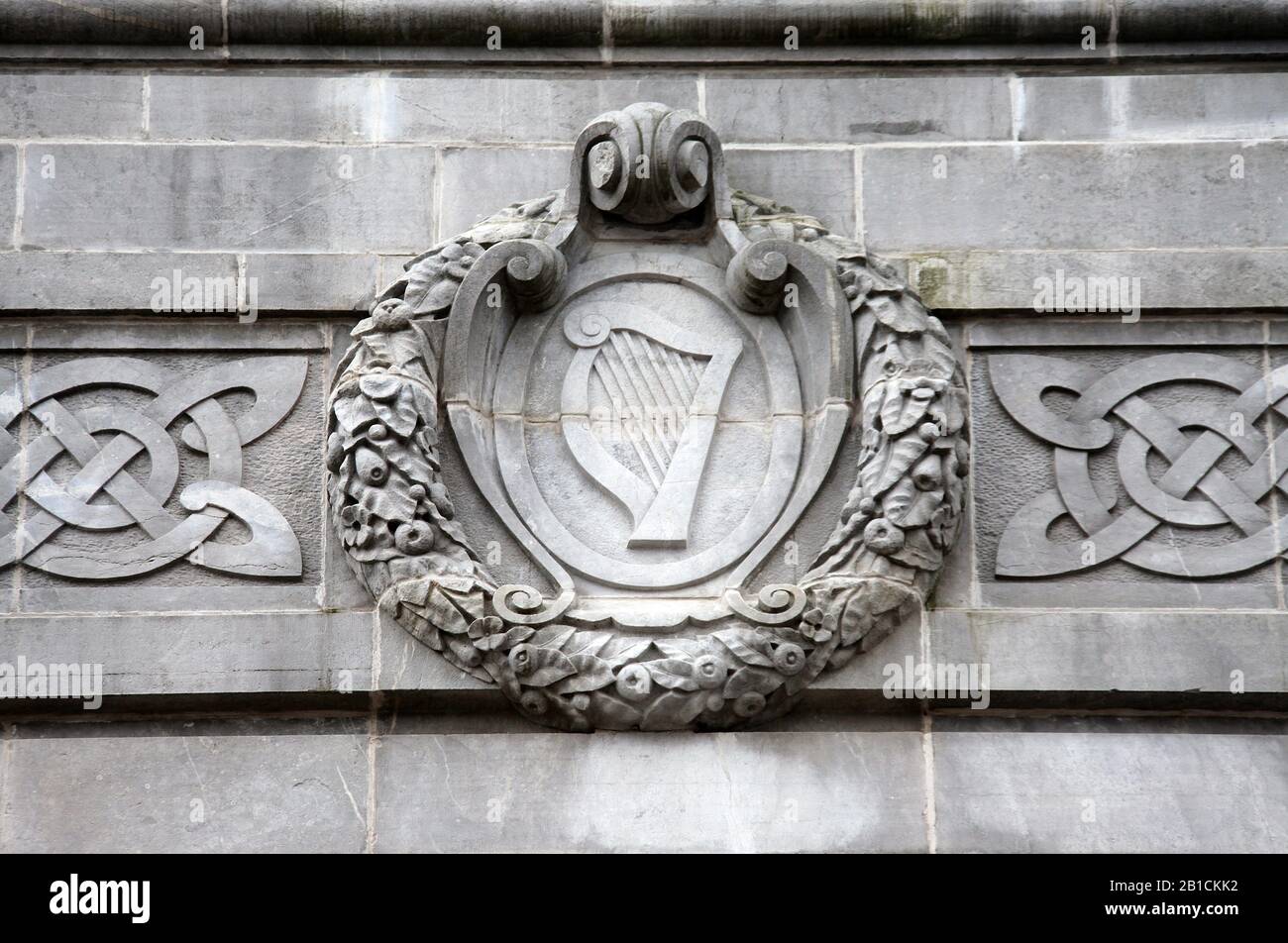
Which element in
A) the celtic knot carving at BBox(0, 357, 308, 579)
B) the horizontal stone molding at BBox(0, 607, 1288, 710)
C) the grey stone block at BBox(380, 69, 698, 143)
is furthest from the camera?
the grey stone block at BBox(380, 69, 698, 143)

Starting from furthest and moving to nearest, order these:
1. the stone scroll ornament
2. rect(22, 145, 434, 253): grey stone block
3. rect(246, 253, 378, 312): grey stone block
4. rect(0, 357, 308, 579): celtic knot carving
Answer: rect(22, 145, 434, 253): grey stone block < rect(246, 253, 378, 312): grey stone block < rect(0, 357, 308, 579): celtic knot carving < the stone scroll ornament

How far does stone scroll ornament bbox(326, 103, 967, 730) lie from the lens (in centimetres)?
787

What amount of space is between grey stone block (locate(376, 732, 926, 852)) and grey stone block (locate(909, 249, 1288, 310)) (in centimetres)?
177

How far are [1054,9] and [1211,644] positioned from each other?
2.58 meters

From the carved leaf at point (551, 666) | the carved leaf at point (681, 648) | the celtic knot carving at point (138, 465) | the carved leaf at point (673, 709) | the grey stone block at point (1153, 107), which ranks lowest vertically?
the carved leaf at point (673, 709)

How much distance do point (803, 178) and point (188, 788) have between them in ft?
10.6

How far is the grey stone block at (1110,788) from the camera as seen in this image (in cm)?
783

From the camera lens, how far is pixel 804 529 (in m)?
8.16

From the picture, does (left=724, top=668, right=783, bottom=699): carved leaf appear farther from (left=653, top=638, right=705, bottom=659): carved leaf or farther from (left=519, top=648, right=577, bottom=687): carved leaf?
(left=519, top=648, right=577, bottom=687): carved leaf

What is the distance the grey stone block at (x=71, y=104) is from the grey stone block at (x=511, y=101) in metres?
0.99

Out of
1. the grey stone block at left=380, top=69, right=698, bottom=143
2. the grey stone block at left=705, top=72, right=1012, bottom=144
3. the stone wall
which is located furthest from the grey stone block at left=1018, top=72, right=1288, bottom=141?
the grey stone block at left=380, top=69, right=698, bottom=143

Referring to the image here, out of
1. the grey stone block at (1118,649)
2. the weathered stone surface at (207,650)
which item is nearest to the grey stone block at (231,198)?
the weathered stone surface at (207,650)

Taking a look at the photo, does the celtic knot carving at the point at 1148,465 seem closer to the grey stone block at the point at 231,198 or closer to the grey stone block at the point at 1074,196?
the grey stone block at the point at 1074,196

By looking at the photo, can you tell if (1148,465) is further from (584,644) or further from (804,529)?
(584,644)
